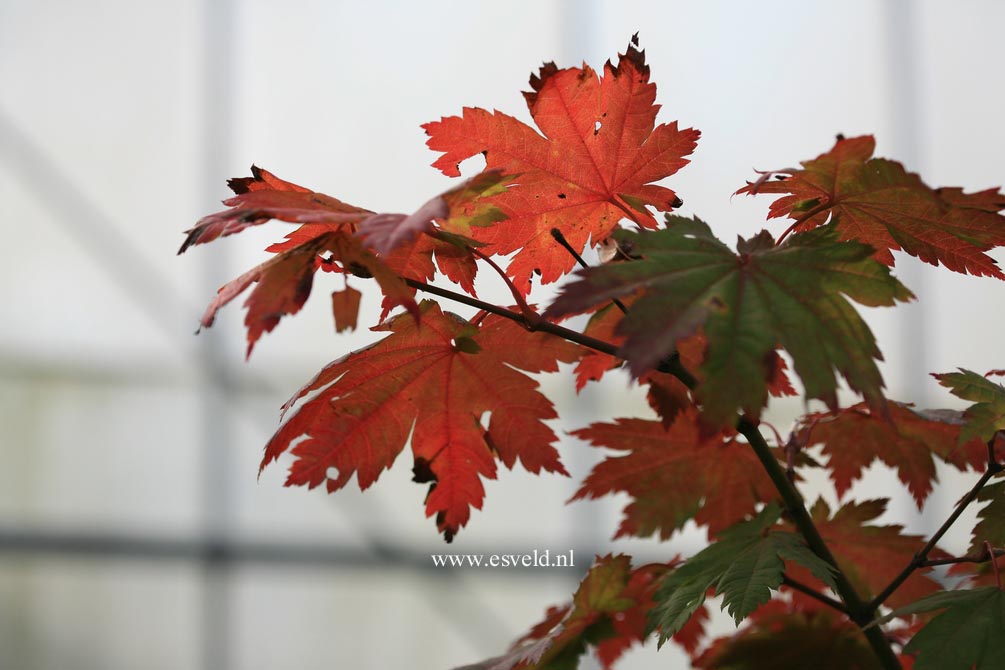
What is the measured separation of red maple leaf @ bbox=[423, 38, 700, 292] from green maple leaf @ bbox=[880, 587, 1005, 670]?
0.23 meters

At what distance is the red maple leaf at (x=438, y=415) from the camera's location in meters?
0.47

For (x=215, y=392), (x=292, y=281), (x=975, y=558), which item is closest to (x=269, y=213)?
(x=292, y=281)

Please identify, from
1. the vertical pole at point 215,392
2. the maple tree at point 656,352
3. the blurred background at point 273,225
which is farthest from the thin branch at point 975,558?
the vertical pole at point 215,392

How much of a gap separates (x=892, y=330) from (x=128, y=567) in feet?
6.77

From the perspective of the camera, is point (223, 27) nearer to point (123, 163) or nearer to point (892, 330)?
point (123, 163)

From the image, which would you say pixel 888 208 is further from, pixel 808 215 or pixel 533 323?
pixel 533 323

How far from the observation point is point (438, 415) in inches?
19.4

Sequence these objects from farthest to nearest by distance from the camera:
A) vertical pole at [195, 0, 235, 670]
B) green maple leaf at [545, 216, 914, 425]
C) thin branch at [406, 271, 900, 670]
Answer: vertical pole at [195, 0, 235, 670] → thin branch at [406, 271, 900, 670] → green maple leaf at [545, 216, 914, 425]

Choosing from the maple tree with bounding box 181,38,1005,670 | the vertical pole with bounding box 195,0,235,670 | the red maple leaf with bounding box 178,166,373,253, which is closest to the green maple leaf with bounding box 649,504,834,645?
the maple tree with bounding box 181,38,1005,670

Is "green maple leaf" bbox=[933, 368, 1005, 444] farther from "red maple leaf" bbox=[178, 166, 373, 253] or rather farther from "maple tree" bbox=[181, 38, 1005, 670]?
"red maple leaf" bbox=[178, 166, 373, 253]

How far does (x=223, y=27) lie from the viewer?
2.45m

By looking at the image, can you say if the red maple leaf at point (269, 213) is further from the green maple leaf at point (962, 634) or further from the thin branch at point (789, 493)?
the green maple leaf at point (962, 634)

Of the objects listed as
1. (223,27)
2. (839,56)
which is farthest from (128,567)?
(839,56)

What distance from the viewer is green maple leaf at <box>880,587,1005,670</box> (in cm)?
40
